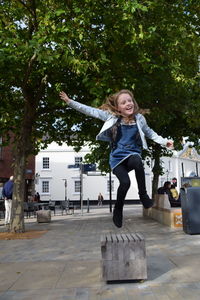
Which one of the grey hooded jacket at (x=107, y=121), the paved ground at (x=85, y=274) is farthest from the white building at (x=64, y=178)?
the grey hooded jacket at (x=107, y=121)

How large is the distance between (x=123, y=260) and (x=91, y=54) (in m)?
6.96

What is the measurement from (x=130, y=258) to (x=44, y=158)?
152ft

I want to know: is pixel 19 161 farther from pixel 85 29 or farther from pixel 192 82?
A: pixel 192 82

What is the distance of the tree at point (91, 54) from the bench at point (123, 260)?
5.23 meters

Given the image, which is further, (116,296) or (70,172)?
(70,172)

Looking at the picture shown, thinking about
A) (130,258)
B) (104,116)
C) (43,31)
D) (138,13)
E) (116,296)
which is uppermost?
(138,13)

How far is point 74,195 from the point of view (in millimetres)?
48562

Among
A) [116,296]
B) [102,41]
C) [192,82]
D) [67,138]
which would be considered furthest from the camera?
[67,138]

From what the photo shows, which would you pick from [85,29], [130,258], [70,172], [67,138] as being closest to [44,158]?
[70,172]

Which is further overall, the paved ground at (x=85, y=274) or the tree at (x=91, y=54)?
the tree at (x=91, y=54)

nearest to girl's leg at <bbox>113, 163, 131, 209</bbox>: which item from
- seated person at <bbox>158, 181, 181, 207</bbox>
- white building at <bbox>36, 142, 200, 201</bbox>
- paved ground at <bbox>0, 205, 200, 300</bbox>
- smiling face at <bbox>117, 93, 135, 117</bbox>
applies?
smiling face at <bbox>117, 93, 135, 117</bbox>

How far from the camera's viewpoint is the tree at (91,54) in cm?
905

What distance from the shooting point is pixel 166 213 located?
12.9 meters

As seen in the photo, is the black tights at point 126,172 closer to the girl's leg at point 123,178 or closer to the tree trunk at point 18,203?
the girl's leg at point 123,178
